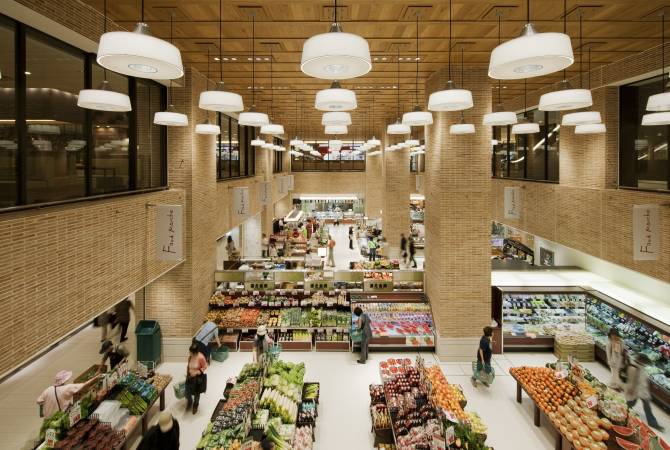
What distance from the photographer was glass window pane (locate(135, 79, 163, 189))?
10.0 m

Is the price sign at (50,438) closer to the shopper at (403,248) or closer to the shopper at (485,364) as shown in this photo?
the shopper at (485,364)

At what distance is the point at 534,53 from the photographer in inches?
125

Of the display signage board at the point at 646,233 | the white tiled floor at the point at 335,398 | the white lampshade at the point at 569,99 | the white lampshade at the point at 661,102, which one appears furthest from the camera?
the display signage board at the point at 646,233

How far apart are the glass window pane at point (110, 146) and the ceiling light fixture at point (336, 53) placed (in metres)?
5.94

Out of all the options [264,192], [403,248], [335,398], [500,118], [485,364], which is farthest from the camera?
[403,248]

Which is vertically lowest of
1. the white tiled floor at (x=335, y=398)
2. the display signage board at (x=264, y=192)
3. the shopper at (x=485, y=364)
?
the white tiled floor at (x=335, y=398)

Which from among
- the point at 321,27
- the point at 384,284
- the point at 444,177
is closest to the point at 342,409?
the point at 384,284

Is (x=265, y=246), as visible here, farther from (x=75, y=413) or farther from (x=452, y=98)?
(x=452, y=98)

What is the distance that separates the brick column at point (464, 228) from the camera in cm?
1119

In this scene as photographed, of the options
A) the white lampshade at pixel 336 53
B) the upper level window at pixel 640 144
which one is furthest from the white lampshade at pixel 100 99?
the upper level window at pixel 640 144

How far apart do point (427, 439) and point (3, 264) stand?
5566 millimetres

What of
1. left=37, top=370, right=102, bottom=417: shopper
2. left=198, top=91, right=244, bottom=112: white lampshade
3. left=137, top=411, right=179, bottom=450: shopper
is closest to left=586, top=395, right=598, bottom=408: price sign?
left=137, top=411, right=179, bottom=450: shopper

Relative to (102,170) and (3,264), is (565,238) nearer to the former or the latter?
(102,170)

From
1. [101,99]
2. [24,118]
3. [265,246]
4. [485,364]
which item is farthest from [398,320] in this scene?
[265,246]
